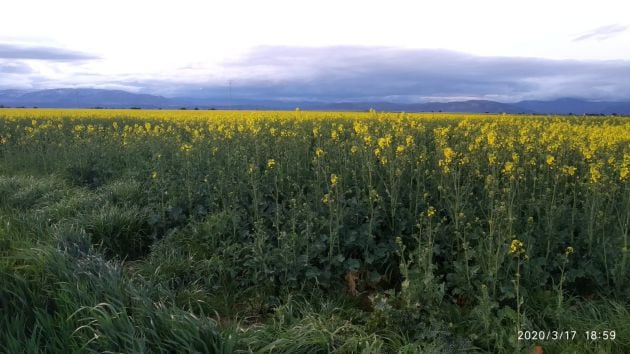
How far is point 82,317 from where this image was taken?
129 inches

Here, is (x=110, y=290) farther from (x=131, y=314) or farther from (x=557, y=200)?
(x=557, y=200)

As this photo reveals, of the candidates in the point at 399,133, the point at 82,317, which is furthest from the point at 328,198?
the point at 399,133

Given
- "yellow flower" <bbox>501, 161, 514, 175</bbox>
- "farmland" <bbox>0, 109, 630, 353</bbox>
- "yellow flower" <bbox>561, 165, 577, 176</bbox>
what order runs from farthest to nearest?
"yellow flower" <bbox>561, 165, 577, 176</bbox>, "yellow flower" <bbox>501, 161, 514, 175</bbox>, "farmland" <bbox>0, 109, 630, 353</bbox>

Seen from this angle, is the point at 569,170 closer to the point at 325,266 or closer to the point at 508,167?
the point at 508,167

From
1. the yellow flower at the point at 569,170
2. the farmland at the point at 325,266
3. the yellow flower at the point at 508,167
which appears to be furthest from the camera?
the yellow flower at the point at 569,170

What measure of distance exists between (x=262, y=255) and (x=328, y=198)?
0.81 meters

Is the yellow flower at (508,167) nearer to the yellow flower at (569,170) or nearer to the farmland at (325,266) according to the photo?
the farmland at (325,266)

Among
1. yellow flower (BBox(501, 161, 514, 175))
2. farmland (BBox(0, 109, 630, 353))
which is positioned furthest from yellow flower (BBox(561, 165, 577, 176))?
yellow flower (BBox(501, 161, 514, 175))

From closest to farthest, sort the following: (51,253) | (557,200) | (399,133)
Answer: (51,253)
(557,200)
(399,133)

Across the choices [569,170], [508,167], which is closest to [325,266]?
[508,167]

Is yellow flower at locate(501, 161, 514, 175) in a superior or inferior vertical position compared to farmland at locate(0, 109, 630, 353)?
superior

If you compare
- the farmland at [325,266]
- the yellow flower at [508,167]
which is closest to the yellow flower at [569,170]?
the farmland at [325,266]

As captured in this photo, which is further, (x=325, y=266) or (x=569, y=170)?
(x=569, y=170)

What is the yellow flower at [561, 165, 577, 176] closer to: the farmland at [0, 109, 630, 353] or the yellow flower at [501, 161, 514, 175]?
the farmland at [0, 109, 630, 353]
